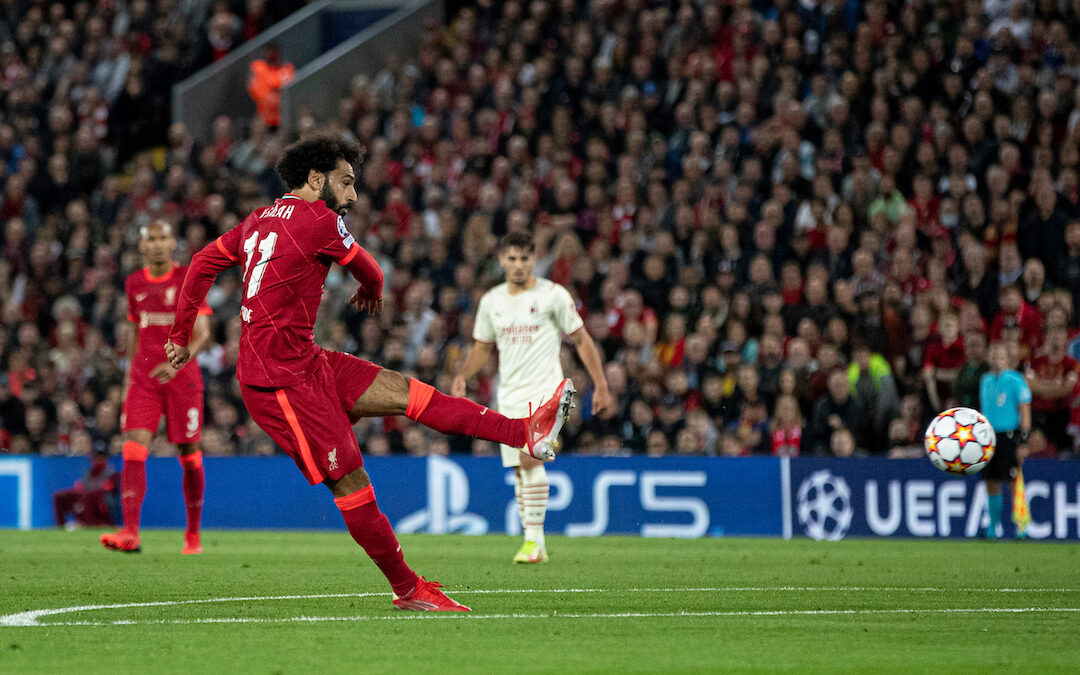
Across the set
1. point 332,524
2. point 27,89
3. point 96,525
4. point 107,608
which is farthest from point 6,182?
point 107,608

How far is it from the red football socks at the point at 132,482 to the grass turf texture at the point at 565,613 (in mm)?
300

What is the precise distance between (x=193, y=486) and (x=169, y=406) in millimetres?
713

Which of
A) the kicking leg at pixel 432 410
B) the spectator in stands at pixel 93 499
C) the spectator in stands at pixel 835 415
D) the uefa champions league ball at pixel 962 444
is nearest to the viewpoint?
the kicking leg at pixel 432 410

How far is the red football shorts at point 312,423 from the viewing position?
22.6ft

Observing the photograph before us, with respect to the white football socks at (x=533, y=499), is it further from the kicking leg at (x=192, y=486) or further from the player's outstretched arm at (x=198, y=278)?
the player's outstretched arm at (x=198, y=278)

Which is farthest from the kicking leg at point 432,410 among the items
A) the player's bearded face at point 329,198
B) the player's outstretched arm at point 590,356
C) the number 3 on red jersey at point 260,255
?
the player's outstretched arm at point 590,356

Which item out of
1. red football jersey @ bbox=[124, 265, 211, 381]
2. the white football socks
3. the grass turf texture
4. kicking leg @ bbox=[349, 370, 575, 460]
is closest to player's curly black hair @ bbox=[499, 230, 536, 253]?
the white football socks

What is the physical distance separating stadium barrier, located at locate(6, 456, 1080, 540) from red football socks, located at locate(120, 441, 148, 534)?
16.4 feet

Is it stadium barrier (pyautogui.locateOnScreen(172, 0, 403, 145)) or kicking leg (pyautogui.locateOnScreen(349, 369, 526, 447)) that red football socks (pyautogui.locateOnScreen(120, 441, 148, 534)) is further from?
stadium barrier (pyautogui.locateOnScreen(172, 0, 403, 145))

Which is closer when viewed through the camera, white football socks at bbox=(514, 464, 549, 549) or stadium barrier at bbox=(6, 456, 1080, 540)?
white football socks at bbox=(514, 464, 549, 549)

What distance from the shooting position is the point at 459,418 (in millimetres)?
7164

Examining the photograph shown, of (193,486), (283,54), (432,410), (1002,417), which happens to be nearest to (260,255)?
(432,410)

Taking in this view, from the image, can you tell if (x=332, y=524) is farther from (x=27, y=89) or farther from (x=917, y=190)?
(x=27, y=89)

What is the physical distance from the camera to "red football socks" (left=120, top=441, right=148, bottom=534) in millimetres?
11430
